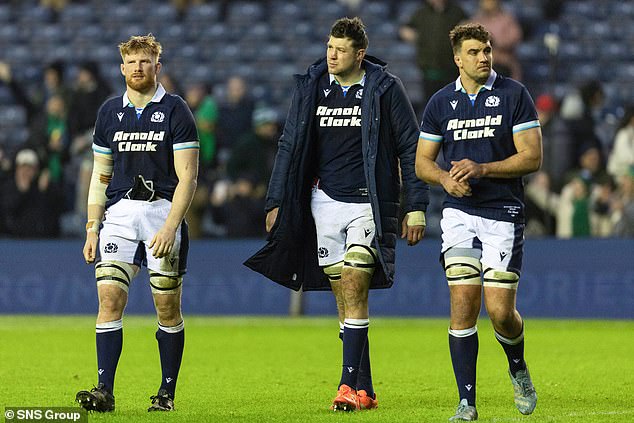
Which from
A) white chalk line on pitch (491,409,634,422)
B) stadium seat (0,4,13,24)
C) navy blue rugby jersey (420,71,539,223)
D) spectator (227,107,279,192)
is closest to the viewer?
white chalk line on pitch (491,409,634,422)

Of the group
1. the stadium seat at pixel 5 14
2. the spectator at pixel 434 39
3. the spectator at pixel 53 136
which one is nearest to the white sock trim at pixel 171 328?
the spectator at pixel 53 136

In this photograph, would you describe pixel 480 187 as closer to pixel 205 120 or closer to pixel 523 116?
pixel 523 116

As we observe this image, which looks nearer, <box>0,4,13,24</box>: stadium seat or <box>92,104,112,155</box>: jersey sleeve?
<box>92,104,112,155</box>: jersey sleeve

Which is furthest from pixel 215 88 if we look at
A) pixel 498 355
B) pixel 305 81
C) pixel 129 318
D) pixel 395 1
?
pixel 305 81

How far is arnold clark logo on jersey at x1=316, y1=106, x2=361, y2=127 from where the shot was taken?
26.9 ft

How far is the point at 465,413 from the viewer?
721cm

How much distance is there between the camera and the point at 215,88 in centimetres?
Result: 2209

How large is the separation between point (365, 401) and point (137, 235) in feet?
5.44

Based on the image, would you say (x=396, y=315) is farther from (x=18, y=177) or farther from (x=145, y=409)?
(x=145, y=409)

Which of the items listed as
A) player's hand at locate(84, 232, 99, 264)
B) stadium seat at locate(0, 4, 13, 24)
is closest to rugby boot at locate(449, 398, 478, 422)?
player's hand at locate(84, 232, 99, 264)

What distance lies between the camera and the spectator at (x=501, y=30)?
20094 millimetres

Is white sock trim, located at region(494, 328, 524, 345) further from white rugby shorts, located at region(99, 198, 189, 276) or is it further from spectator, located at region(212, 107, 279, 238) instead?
spectator, located at region(212, 107, 279, 238)

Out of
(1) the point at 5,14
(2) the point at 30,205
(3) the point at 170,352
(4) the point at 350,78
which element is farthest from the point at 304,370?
(1) the point at 5,14

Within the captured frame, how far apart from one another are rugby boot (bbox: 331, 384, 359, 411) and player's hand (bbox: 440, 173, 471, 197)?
4.27ft
